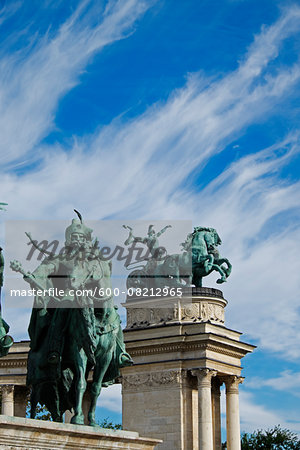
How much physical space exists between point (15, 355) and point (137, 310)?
22.8 ft

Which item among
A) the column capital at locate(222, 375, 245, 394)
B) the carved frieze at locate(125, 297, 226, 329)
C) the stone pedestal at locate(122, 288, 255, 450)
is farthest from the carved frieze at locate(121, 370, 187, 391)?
the column capital at locate(222, 375, 245, 394)

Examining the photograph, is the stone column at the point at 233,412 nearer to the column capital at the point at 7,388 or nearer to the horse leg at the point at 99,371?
the column capital at the point at 7,388

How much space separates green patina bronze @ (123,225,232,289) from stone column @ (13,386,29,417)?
7.99 metres

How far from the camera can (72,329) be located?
15188mm

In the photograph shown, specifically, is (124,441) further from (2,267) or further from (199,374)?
(199,374)

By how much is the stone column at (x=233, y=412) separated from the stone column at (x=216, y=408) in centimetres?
88

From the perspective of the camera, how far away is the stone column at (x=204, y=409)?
39.0 metres

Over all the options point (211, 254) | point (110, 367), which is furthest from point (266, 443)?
point (110, 367)

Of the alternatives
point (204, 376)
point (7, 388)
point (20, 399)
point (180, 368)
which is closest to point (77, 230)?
point (204, 376)

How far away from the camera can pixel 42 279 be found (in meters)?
15.4

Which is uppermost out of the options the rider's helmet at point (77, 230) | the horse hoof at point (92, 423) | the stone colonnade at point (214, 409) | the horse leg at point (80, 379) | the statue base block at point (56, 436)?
the stone colonnade at point (214, 409)

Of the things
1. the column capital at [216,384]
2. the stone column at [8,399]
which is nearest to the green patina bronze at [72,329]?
the stone column at [8,399]

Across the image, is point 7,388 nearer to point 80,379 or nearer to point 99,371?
point 99,371

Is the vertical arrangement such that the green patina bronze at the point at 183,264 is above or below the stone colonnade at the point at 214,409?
above
